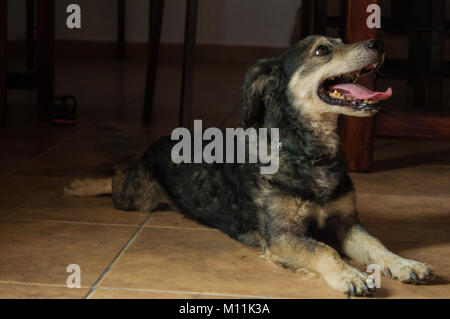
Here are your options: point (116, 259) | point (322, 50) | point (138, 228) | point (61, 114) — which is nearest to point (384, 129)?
point (322, 50)

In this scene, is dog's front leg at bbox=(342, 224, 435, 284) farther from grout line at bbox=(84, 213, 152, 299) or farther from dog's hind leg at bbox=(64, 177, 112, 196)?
dog's hind leg at bbox=(64, 177, 112, 196)

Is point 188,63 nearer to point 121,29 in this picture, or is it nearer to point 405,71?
point 405,71

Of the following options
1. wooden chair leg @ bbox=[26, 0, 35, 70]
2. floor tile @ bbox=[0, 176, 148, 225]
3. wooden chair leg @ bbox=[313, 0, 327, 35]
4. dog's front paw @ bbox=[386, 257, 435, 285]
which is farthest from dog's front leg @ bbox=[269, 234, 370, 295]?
wooden chair leg @ bbox=[26, 0, 35, 70]

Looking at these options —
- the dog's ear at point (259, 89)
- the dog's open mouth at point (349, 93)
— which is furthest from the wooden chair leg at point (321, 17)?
the dog's ear at point (259, 89)

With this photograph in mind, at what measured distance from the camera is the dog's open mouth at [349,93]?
7.77ft

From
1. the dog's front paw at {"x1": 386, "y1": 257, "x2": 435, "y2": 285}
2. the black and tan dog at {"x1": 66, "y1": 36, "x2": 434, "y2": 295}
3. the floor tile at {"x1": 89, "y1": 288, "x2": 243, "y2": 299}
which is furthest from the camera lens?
the black and tan dog at {"x1": 66, "y1": 36, "x2": 434, "y2": 295}

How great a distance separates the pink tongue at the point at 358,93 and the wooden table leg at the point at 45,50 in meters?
2.40

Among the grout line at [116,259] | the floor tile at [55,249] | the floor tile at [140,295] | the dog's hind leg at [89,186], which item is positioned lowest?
the floor tile at [55,249]

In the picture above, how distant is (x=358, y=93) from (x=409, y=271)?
1.97ft

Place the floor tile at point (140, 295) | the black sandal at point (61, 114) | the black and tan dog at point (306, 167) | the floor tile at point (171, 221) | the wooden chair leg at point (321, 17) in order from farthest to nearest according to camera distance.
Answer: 1. the black sandal at point (61, 114)
2. the wooden chair leg at point (321, 17)
3. the floor tile at point (171, 221)
4. the black and tan dog at point (306, 167)
5. the floor tile at point (140, 295)

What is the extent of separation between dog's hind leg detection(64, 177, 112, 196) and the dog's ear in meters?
0.82

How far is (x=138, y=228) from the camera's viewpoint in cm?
271

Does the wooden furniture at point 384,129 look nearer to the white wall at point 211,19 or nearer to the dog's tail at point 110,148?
the dog's tail at point 110,148

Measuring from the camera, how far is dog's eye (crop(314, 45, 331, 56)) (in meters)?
2.45
